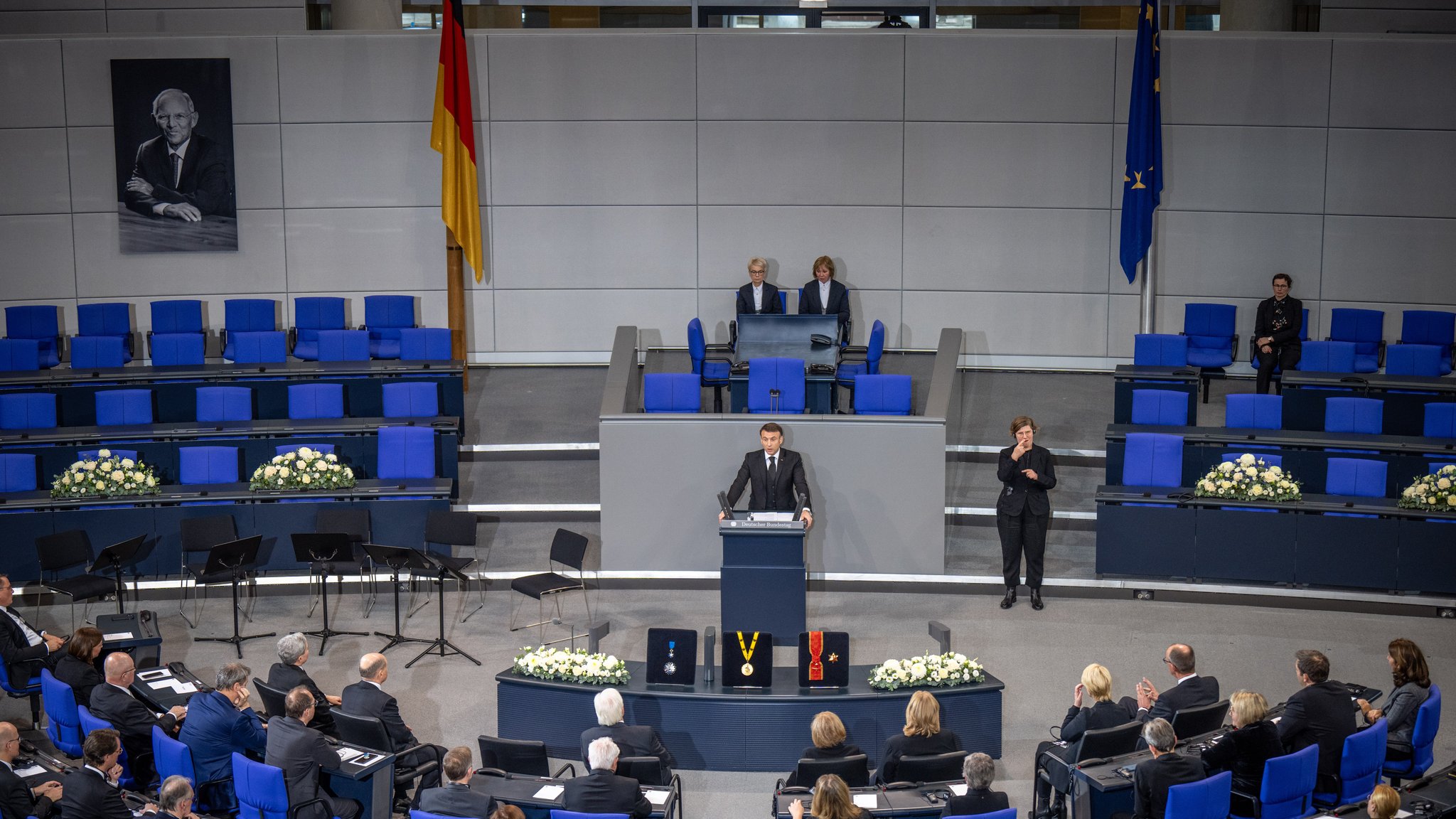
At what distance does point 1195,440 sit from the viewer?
10906 mm

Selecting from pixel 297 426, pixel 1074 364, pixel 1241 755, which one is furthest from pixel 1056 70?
pixel 1241 755

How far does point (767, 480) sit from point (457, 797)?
14.6ft

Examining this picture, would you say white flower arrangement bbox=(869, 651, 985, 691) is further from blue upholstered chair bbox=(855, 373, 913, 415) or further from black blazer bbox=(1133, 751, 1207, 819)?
blue upholstered chair bbox=(855, 373, 913, 415)

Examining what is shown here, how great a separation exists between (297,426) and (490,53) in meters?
5.44

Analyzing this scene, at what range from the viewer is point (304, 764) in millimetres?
6461

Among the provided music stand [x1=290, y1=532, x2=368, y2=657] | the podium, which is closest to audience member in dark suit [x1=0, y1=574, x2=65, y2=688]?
music stand [x1=290, y1=532, x2=368, y2=657]

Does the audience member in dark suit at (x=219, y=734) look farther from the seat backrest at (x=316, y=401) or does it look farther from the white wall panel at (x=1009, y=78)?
the white wall panel at (x=1009, y=78)

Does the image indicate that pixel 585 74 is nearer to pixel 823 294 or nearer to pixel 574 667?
pixel 823 294

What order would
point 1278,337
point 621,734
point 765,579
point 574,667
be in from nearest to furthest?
1. point 621,734
2. point 574,667
3. point 765,579
4. point 1278,337

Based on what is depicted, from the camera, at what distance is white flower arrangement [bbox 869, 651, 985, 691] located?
7.47 meters

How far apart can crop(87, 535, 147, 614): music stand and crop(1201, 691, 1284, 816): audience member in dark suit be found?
716 cm

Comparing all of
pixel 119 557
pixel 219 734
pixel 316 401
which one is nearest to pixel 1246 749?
pixel 219 734

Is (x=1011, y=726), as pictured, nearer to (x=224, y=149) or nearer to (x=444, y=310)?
(x=444, y=310)

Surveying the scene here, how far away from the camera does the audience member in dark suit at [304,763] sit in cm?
643
